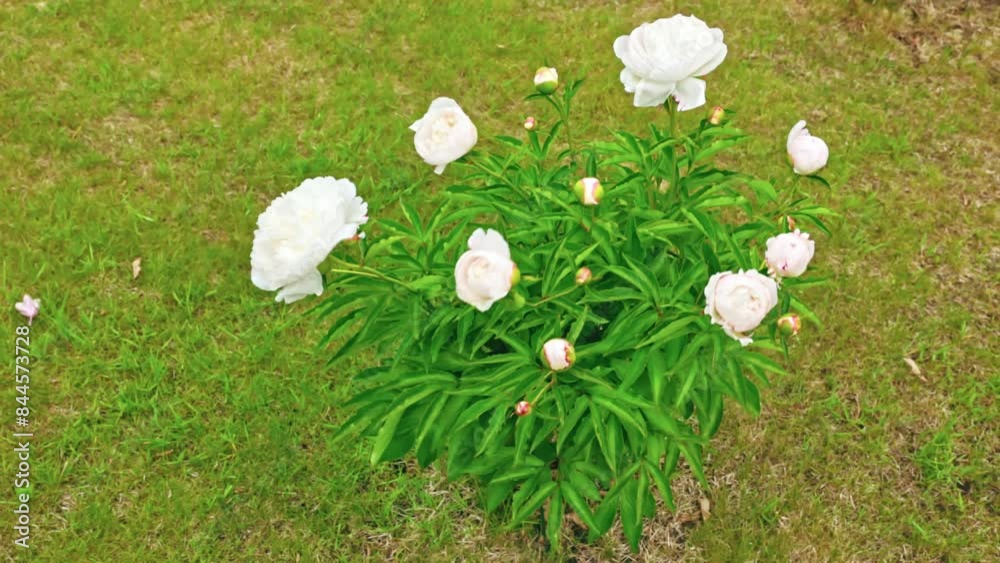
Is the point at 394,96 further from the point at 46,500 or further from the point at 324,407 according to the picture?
the point at 46,500

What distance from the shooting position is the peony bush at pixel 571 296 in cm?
144

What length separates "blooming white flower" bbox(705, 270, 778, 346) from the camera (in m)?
1.30

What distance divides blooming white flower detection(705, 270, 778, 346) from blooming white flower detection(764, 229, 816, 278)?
0.15 m

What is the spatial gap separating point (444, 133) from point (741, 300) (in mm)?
640

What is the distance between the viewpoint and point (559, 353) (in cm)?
142

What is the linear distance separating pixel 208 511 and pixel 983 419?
2.57 metres

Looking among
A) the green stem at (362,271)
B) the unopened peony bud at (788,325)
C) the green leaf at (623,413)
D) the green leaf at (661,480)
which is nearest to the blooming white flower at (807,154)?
the unopened peony bud at (788,325)

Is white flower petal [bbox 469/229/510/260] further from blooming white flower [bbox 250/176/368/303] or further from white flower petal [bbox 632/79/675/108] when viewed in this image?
white flower petal [bbox 632/79/675/108]

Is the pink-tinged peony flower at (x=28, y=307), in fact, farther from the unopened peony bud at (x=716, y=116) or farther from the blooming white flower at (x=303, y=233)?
the unopened peony bud at (x=716, y=116)

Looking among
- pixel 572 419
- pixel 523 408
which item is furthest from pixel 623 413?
pixel 523 408

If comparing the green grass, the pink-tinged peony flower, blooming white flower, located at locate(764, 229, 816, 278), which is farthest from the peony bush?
the pink-tinged peony flower

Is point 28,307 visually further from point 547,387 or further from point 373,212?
point 547,387

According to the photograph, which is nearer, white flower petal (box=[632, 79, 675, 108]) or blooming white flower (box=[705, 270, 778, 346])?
blooming white flower (box=[705, 270, 778, 346])

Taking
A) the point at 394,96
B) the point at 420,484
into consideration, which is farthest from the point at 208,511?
the point at 394,96
